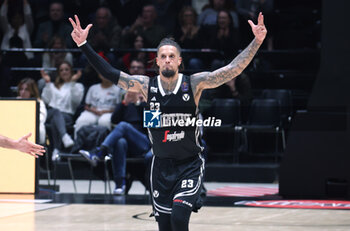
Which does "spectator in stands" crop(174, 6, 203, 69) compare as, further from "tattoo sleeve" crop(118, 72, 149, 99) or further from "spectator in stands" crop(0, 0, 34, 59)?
"tattoo sleeve" crop(118, 72, 149, 99)

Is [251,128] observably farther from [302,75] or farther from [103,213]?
[103,213]

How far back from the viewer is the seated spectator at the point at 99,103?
34.4 feet

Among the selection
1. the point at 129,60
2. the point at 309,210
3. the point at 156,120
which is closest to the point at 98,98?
the point at 129,60

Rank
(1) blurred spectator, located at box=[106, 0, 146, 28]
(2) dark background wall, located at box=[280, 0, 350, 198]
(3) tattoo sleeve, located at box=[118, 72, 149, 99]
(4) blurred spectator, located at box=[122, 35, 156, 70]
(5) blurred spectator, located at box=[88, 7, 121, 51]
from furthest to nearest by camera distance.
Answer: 1. (1) blurred spectator, located at box=[106, 0, 146, 28]
2. (5) blurred spectator, located at box=[88, 7, 121, 51]
3. (4) blurred spectator, located at box=[122, 35, 156, 70]
4. (2) dark background wall, located at box=[280, 0, 350, 198]
5. (3) tattoo sleeve, located at box=[118, 72, 149, 99]

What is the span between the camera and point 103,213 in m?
7.36

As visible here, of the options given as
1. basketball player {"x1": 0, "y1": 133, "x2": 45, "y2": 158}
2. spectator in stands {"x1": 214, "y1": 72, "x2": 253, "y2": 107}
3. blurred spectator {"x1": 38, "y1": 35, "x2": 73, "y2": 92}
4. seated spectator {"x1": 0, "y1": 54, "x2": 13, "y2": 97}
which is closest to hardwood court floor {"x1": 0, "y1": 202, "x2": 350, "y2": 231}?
basketball player {"x1": 0, "y1": 133, "x2": 45, "y2": 158}

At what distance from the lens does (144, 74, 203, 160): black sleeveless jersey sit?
15.9ft

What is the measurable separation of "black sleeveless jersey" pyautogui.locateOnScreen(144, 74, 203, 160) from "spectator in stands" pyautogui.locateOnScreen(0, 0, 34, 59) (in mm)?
8362

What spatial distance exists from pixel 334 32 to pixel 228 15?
2772 millimetres

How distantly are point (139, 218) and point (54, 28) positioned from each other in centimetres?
663

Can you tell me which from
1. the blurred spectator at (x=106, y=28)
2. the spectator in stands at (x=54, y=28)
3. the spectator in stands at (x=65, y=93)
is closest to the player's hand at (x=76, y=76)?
Answer: the spectator in stands at (x=65, y=93)

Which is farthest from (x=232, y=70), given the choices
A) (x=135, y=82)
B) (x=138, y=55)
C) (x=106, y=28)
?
(x=106, y=28)

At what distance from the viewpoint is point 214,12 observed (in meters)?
11.9

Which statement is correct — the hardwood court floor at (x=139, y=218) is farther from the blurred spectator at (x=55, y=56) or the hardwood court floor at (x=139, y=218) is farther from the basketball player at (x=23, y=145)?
the blurred spectator at (x=55, y=56)
